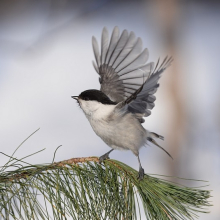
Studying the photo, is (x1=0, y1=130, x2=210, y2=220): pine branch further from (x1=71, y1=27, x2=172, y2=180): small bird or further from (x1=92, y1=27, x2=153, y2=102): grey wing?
(x1=92, y1=27, x2=153, y2=102): grey wing

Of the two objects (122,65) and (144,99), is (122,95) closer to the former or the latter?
(122,65)

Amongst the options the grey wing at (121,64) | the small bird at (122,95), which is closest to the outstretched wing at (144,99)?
the small bird at (122,95)

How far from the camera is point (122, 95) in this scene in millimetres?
1351

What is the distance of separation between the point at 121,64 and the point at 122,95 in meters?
0.10

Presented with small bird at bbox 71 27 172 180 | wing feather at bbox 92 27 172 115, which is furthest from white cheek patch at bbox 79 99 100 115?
wing feather at bbox 92 27 172 115

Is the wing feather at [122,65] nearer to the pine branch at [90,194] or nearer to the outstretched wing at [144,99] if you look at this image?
the outstretched wing at [144,99]

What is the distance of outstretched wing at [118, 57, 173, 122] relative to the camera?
2.98 ft

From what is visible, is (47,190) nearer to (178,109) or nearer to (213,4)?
(178,109)

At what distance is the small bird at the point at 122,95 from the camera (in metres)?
1.05

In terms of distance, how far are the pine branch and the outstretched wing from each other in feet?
0.70

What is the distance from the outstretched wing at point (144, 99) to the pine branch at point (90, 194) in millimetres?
215

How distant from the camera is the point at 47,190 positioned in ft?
2.49

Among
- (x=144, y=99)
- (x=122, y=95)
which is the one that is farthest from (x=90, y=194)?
(x=122, y=95)

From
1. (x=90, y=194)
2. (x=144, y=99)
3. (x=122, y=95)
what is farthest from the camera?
(x=122, y=95)
